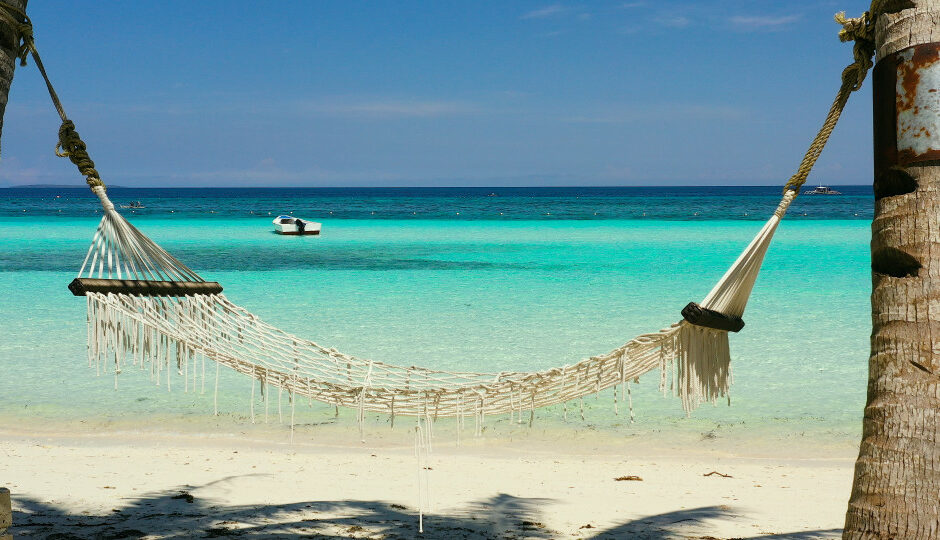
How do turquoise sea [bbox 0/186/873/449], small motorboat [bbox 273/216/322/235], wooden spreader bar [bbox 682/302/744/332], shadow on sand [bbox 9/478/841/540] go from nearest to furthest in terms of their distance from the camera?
wooden spreader bar [bbox 682/302/744/332]
shadow on sand [bbox 9/478/841/540]
turquoise sea [bbox 0/186/873/449]
small motorboat [bbox 273/216/322/235]

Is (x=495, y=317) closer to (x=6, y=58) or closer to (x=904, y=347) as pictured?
(x=6, y=58)

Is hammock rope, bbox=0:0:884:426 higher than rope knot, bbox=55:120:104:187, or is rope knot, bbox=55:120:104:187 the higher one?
rope knot, bbox=55:120:104:187

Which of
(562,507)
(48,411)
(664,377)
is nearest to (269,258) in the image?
(48,411)

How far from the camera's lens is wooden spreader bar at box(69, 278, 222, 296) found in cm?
229

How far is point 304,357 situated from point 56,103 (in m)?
1.10

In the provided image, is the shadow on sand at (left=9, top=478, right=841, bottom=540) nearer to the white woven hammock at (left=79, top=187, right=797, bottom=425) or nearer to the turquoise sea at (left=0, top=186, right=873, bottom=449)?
the white woven hammock at (left=79, top=187, right=797, bottom=425)

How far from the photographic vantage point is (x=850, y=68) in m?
1.49

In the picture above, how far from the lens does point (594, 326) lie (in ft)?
23.7

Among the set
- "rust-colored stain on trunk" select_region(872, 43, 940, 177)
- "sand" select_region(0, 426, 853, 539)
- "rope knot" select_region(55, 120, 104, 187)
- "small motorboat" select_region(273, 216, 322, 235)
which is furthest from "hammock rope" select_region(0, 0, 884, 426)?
"small motorboat" select_region(273, 216, 322, 235)

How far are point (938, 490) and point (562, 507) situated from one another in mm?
1823

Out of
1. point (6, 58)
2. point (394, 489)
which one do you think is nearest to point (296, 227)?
point (394, 489)

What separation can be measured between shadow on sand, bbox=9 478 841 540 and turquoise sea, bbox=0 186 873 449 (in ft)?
4.11

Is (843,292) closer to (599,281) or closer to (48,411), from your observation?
(599,281)

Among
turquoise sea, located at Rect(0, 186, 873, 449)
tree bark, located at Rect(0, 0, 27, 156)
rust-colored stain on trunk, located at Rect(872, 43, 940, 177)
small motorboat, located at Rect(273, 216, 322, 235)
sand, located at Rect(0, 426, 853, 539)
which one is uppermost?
small motorboat, located at Rect(273, 216, 322, 235)
